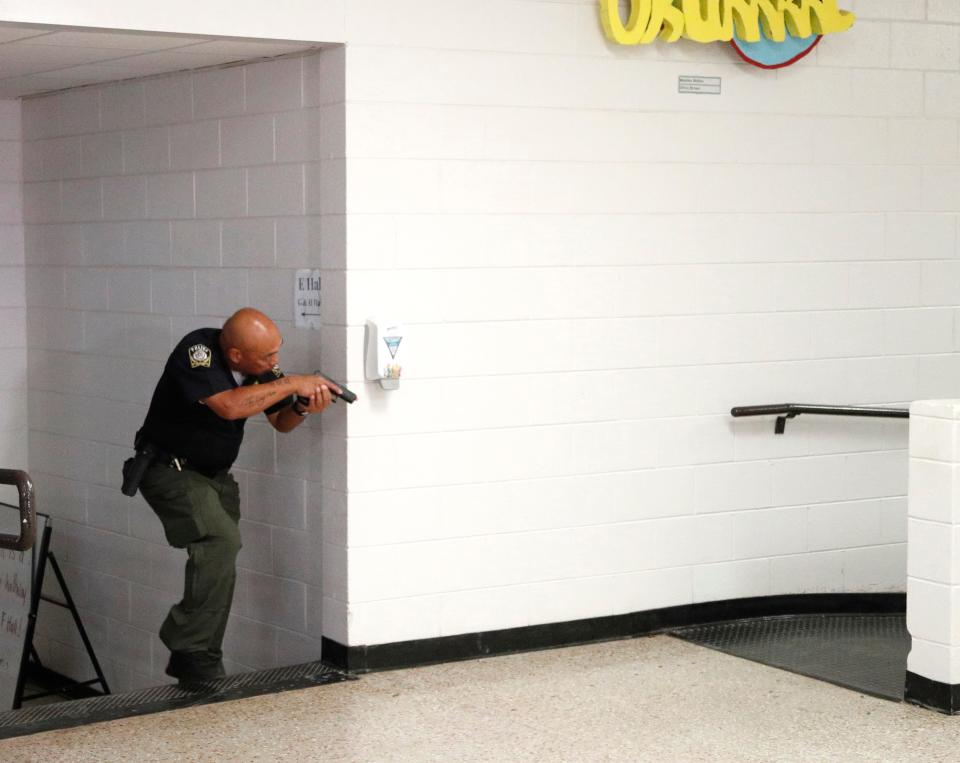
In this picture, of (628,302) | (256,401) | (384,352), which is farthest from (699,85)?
(256,401)

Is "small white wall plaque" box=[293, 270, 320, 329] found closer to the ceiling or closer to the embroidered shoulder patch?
the embroidered shoulder patch

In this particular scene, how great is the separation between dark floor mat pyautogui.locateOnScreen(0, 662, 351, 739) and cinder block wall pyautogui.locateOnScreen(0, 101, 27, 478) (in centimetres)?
246

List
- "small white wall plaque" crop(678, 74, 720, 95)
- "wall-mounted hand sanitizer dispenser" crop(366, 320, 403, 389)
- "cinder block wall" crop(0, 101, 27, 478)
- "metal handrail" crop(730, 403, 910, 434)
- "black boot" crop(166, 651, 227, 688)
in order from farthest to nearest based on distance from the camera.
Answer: "cinder block wall" crop(0, 101, 27, 478), "metal handrail" crop(730, 403, 910, 434), "small white wall plaque" crop(678, 74, 720, 95), "black boot" crop(166, 651, 227, 688), "wall-mounted hand sanitizer dispenser" crop(366, 320, 403, 389)

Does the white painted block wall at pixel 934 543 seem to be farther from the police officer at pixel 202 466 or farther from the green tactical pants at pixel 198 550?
the green tactical pants at pixel 198 550

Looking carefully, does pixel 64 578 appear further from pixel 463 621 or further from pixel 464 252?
pixel 464 252

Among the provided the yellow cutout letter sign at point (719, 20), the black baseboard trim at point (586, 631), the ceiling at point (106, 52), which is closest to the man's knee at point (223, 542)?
the black baseboard trim at point (586, 631)

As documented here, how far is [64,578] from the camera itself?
7.14m

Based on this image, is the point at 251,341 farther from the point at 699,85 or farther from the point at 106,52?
the point at 699,85

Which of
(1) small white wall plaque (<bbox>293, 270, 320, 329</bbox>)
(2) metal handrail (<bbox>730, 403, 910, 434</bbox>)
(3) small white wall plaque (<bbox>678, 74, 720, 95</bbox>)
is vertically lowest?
(2) metal handrail (<bbox>730, 403, 910, 434</bbox>)

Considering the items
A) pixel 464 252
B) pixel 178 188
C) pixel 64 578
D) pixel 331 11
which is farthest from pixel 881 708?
pixel 64 578

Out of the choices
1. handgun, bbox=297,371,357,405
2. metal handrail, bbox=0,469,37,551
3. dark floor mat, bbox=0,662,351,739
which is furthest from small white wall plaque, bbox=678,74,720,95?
metal handrail, bbox=0,469,37,551

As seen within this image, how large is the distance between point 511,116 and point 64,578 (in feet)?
11.2

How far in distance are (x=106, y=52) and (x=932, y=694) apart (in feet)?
12.1

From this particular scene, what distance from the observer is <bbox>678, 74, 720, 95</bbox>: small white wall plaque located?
5.65m
